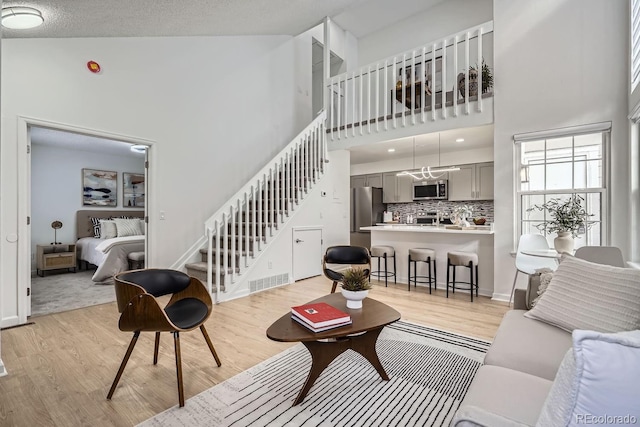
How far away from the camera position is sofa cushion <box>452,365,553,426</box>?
98cm

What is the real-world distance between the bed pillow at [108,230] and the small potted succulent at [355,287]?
5.89m

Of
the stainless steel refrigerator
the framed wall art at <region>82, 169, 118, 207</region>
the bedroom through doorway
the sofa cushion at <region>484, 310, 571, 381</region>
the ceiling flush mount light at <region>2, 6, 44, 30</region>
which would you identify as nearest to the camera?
the sofa cushion at <region>484, 310, 571, 381</region>

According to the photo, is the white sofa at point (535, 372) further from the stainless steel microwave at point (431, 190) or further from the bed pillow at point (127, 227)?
the bed pillow at point (127, 227)

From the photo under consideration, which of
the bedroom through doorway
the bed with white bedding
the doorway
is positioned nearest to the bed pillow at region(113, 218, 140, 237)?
the bedroom through doorway

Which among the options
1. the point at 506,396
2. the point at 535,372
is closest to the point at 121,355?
the point at 506,396

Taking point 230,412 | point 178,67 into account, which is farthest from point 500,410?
point 178,67

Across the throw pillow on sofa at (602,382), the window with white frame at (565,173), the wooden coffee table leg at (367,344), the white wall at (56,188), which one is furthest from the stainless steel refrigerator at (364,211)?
the throw pillow on sofa at (602,382)

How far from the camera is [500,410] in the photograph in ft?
3.43

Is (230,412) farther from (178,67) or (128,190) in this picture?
(128,190)

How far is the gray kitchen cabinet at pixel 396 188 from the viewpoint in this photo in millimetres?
7219

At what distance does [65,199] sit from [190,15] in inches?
201

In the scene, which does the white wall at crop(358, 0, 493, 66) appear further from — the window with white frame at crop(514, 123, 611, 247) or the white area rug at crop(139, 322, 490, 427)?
the white area rug at crop(139, 322, 490, 427)

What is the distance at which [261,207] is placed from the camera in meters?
4.48

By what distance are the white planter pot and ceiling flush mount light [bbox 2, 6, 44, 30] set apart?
3348mm
